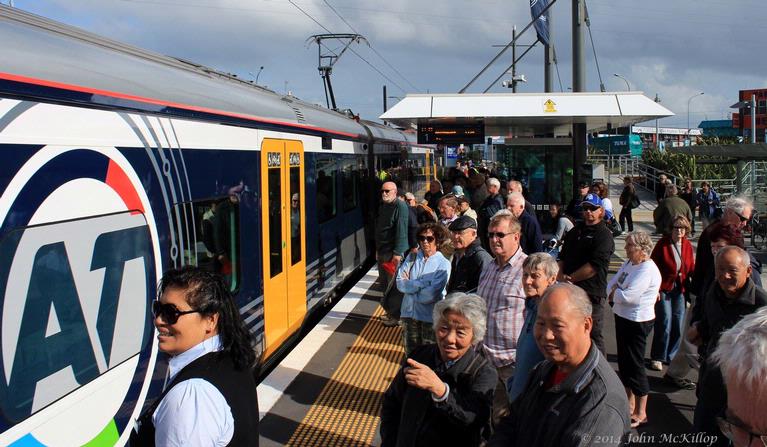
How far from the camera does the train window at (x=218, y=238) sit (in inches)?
192

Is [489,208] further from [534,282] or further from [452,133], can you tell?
[452,133]

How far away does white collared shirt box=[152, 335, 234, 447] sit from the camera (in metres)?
2.19

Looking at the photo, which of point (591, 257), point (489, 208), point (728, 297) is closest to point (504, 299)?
point (728, 297)

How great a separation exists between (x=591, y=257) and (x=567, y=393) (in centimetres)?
304

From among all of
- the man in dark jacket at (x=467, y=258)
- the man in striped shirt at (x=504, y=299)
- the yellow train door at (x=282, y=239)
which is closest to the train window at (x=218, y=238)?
the yellow train door at (x=282, y=239)

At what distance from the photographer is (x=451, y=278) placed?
5219 millimetres

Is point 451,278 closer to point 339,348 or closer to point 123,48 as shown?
point 339,348

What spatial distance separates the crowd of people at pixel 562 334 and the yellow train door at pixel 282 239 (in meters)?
1.35

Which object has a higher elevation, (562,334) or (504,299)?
(562,334)

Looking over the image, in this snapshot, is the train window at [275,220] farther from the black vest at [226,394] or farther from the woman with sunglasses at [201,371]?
the black vest at [226,394]

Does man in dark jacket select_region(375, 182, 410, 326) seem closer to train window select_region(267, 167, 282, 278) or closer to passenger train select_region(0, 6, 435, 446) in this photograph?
train window select_region(267, 167, 282, 278)

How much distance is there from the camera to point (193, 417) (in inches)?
86.5

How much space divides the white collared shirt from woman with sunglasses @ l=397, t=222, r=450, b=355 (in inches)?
114

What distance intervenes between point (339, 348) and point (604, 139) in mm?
31744
